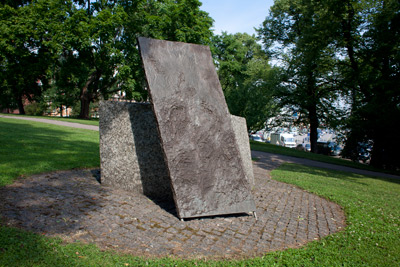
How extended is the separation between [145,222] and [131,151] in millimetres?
1760

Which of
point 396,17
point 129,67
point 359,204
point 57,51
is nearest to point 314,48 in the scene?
point 396,17

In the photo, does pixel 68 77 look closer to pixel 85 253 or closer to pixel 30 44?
pixel 30 44

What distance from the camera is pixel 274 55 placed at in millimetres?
30266

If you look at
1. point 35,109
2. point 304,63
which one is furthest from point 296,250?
point 35,109

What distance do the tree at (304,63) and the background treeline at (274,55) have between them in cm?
10

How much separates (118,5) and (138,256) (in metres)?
A: 27.3

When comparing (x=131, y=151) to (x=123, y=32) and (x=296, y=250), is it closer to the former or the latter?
(x=296, y=250)

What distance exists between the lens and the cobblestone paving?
312cm

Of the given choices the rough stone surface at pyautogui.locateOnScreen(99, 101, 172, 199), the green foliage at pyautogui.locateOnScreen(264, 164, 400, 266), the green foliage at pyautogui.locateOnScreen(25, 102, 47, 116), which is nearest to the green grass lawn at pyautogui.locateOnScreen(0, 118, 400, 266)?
the green foliage at pyautogui.locateOnScreen(264, 164, 400, 266)

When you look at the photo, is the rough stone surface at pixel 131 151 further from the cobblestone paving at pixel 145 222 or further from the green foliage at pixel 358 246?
the green foliage at pixel 358 246

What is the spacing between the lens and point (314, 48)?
58.0 ft

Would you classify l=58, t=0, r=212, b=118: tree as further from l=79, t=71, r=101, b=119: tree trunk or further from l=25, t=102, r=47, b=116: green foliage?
l=25, t=102, r=47, b=116: green foliage

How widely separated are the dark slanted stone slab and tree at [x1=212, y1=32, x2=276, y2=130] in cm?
1777

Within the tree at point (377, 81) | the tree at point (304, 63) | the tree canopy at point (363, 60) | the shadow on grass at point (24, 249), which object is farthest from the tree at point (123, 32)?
the shadow on grass at point (24, 249)
